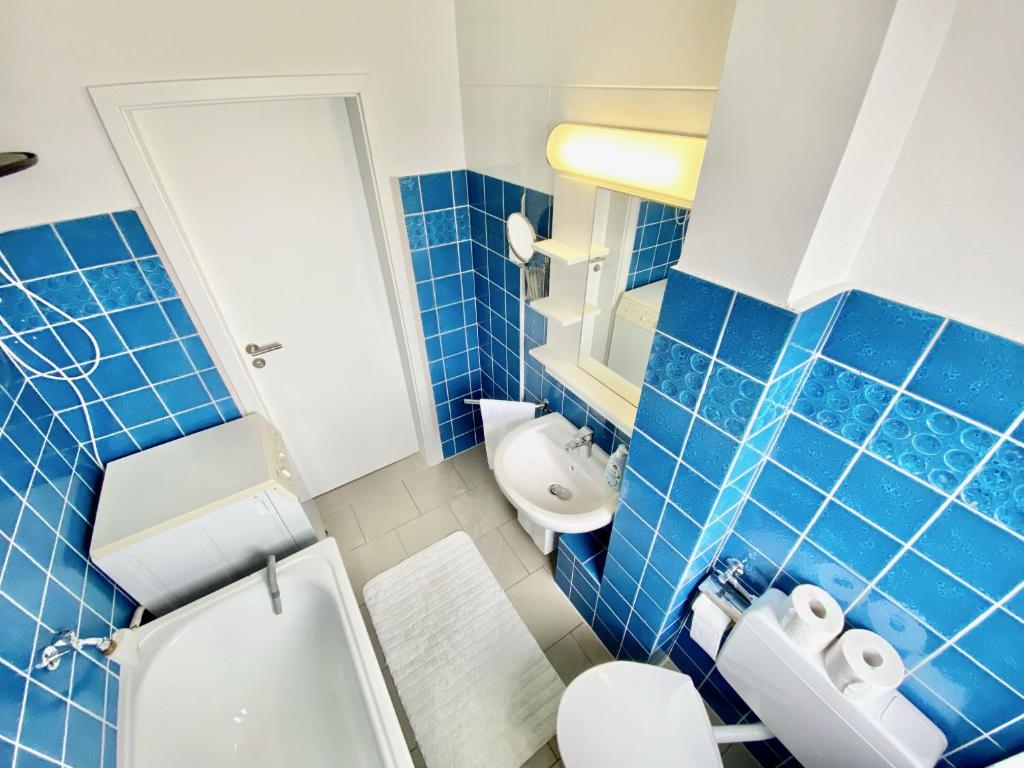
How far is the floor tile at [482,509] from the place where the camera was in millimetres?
2288

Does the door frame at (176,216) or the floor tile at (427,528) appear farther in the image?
the floor tile at (427,528)

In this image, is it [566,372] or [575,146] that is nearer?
[575,146]

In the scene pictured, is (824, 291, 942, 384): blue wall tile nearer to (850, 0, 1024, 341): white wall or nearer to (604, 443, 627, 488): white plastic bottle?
(850, 0, 1024, 341): white wall

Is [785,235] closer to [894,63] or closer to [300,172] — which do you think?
[894,63]

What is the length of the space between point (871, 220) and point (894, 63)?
0.26m

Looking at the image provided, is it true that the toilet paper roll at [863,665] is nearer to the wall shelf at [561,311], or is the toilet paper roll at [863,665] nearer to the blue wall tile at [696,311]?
the blue wall tile at [696,311]

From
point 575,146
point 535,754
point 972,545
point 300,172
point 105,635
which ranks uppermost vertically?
point 575,146

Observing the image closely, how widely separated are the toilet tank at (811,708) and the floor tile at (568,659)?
64cm

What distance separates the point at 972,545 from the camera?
815 millimetres

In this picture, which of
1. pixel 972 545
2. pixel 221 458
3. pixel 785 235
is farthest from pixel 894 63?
pixel 221 458

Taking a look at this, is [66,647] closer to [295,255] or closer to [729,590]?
[295,255]

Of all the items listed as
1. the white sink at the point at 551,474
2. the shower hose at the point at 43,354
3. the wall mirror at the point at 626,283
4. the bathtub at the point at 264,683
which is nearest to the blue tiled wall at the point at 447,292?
the white sink at the point at 551,474

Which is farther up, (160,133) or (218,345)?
(160,133)

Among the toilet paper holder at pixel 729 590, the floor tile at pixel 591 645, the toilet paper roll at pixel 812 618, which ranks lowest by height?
the floor tile at pixel 591 645
